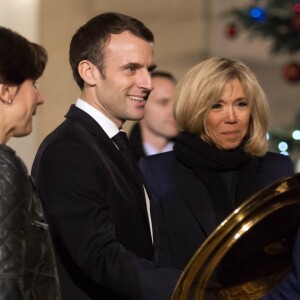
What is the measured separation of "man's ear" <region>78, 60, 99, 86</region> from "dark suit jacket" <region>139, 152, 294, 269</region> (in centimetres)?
87

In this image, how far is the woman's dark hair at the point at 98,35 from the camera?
4262 mm

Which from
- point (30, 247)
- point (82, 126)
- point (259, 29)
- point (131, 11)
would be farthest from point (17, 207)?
point (131, 11)

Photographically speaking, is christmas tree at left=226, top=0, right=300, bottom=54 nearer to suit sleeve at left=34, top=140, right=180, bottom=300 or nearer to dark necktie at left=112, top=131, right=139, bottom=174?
dark necktie at left=112, top=131, right=139, bottom=174

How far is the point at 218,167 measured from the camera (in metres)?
5.09

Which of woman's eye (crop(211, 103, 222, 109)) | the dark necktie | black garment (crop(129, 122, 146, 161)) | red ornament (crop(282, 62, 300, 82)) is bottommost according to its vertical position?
black garment (crop(129, 122, 146, 161))

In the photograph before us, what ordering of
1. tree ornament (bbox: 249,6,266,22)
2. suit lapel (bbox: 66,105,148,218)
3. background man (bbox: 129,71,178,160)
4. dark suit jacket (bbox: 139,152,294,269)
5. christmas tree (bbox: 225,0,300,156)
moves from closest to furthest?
1. suit lapel (bbox: 66,105,148,218)
2. dark suit jacket (bbox: 139,152,294,269)
3. background man (bbox: 129,71,178,160)
4. christmas tree (bbox: 225,0,300,156)
5. tree ornament (bbox: 249,6,266,22)

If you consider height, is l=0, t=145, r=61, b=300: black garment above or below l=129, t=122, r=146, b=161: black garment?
below

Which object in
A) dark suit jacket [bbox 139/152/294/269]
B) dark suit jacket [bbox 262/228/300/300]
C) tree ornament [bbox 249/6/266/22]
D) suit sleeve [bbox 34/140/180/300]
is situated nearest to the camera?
dark suit jacket [bbox 262/228/300/300]

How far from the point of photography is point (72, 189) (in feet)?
12.7

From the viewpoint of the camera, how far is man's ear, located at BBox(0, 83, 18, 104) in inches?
141

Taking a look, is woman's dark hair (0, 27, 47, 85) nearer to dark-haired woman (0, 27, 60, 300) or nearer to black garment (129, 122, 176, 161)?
dark-haired woman (0, 27, 60, 300)

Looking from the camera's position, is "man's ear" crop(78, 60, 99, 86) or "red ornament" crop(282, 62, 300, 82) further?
"red ornament" crop(282, 62, 300, 82)

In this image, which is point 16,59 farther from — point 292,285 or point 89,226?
point 292,285

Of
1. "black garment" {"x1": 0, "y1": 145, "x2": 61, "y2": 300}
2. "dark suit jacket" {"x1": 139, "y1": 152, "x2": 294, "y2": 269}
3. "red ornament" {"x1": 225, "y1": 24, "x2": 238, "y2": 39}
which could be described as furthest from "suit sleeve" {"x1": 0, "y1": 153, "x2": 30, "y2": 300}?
"red ornament" {"x1": 225, "y1": 24, "x2": 238, "y2": 39}
